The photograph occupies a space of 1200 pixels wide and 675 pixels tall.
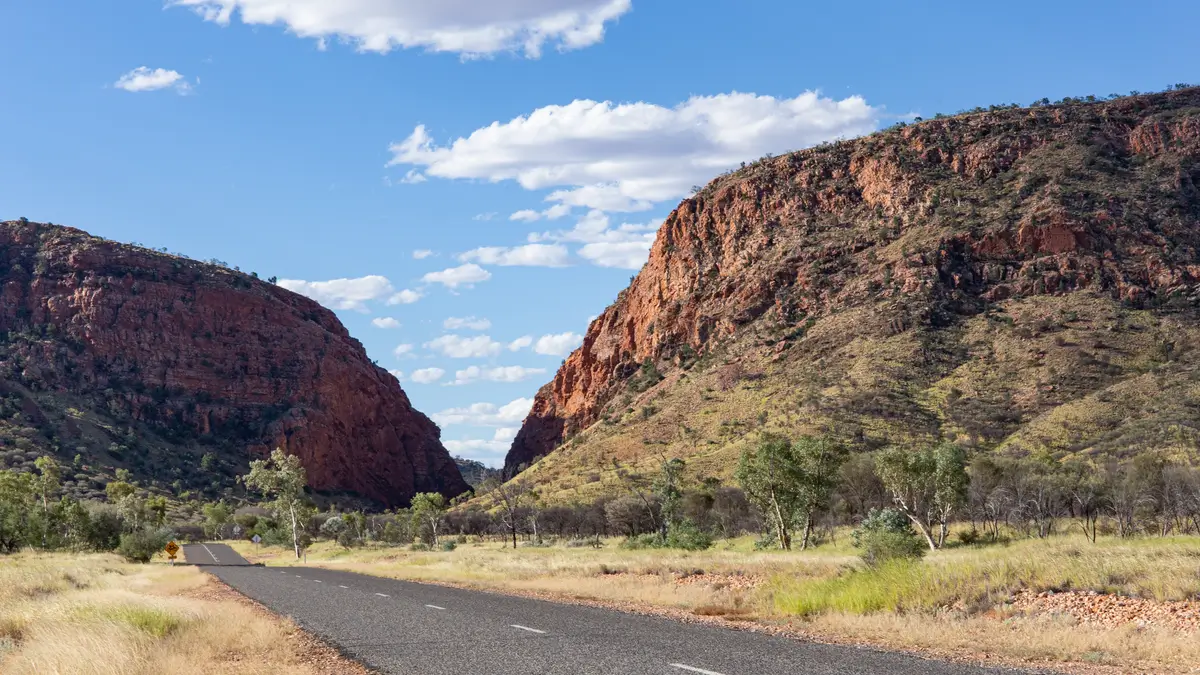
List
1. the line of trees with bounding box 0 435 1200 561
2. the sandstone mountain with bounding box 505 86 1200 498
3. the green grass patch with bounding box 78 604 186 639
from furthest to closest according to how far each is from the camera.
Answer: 1. the sandstone mountain with bounding box 505 86 1200 498
2. the line of trees with bounding box 0 435 1200 561
3. the green grass patch with bounding box 78 604 186 639

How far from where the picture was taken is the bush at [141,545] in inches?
2326

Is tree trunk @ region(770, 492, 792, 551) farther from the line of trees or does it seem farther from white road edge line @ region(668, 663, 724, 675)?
white road edge line @ region(668, 663, 724, 675)

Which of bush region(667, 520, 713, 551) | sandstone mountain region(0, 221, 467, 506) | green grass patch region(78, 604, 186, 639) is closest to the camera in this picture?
green grass patch region(78, 604, 186, 639)

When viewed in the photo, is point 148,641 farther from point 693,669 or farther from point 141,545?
point 141,545

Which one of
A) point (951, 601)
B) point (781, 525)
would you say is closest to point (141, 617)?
point (951, 601)

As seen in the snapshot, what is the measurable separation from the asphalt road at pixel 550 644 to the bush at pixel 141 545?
42225 mm

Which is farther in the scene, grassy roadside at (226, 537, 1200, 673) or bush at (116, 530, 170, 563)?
bush at (116, 530, 170, 563)

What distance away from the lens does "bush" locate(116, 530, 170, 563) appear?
59069 mm

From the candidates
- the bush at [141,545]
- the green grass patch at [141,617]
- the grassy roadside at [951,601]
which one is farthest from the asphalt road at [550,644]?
the bush at [141,545]

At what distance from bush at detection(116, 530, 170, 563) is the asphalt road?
4222cm

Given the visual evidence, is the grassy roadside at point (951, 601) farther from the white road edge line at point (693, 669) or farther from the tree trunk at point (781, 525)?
the tree trunk at point (781, 525)

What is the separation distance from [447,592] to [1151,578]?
1647 cm

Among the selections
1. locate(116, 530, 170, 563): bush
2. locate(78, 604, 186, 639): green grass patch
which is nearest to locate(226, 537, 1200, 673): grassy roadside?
locate(78, 604, 186, 639): green grass patch

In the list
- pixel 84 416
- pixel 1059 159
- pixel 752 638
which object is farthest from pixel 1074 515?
pixel 84 416
